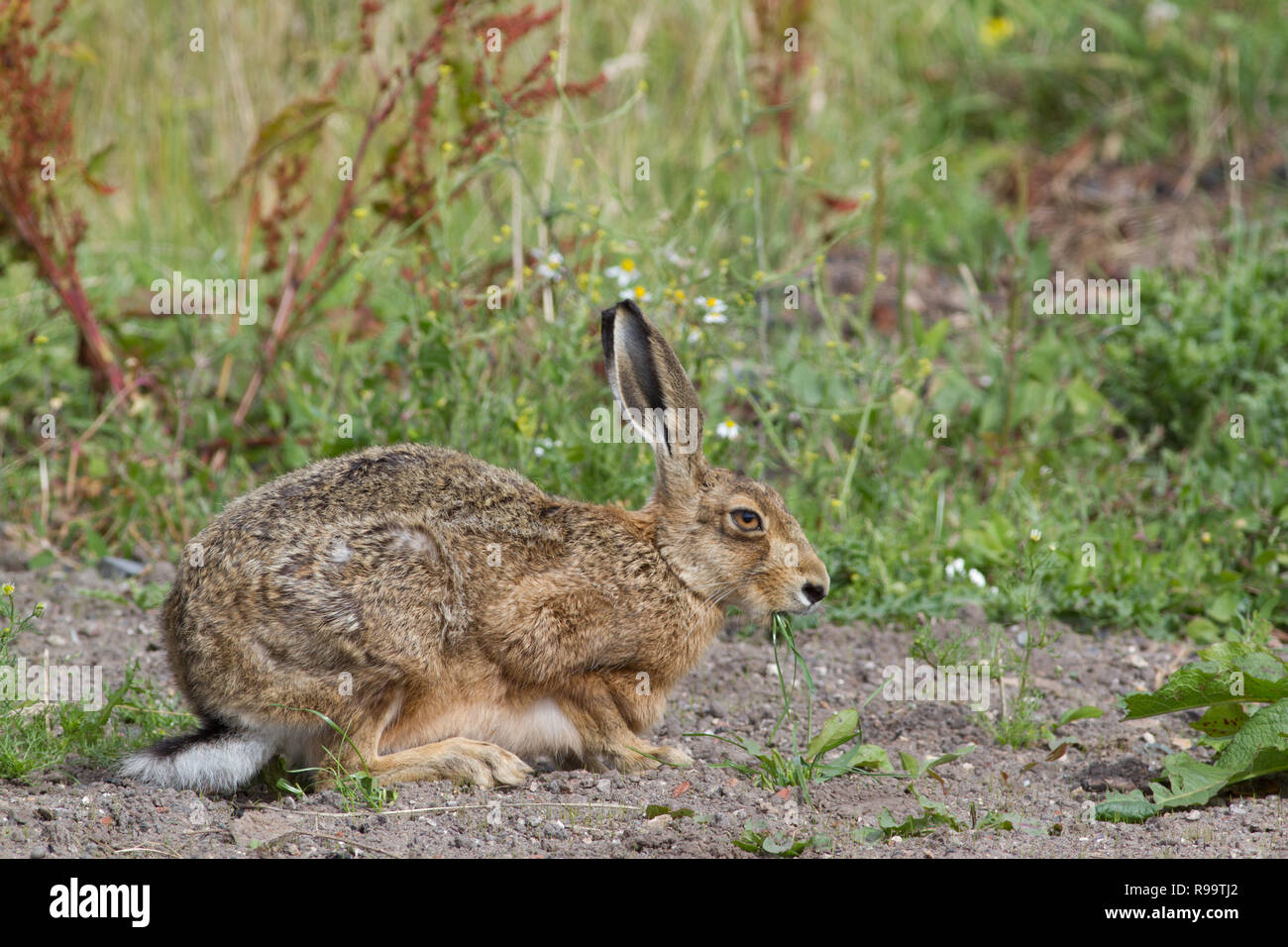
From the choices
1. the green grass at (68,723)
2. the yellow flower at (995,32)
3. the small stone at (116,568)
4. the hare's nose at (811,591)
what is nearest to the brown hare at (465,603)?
the hare's nose at (811,591)

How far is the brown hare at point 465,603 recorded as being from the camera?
14.3 ft

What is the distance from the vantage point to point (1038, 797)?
4.50 metres

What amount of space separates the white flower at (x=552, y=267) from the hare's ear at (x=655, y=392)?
1.20 metres

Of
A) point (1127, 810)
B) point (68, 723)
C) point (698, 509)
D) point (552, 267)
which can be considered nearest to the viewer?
point (1127, 810)

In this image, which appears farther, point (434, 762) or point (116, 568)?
point (116, 568)

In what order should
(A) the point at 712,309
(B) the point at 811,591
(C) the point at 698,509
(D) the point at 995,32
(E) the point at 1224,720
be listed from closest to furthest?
1. (E) the point at 1224,720
2. (B) the point at 811,591
3. (C) the point at 698,509
4. (A) the point at 712,309
5. (D) the point at 995,32

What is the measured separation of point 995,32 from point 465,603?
7790mm

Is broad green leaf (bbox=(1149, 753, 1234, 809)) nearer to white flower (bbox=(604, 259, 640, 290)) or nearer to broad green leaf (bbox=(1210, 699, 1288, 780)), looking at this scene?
broad green leaf (bbox=(1210, 699, 1288, 780))

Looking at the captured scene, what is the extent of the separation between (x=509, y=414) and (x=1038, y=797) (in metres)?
2.65

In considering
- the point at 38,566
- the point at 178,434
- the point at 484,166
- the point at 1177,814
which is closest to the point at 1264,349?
the point at 1177,814

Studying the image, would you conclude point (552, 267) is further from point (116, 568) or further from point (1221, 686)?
point (1221, 686)

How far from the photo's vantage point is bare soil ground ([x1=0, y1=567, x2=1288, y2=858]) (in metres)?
3.99

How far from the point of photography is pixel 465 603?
15.0 feet

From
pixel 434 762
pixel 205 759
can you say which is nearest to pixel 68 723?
pixel 205 759
